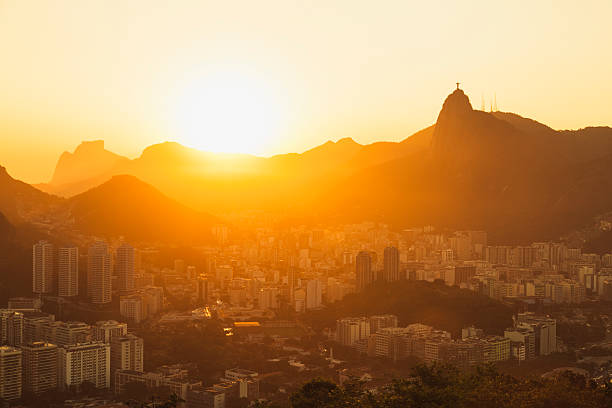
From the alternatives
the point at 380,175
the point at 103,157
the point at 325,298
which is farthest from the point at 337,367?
the point at 103,157

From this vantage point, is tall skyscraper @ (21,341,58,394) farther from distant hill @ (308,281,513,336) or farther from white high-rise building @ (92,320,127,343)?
distant hill @ (308,281,513,336)

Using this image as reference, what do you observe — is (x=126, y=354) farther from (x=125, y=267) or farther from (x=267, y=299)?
(x=267, y=299)

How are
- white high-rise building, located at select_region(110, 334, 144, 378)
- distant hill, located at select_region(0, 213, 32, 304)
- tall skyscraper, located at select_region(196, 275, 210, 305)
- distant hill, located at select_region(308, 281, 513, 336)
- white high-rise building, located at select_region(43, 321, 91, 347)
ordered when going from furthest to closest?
tall skyscraper, located at select_region(196, 275, 210, 305) < distant hill, located at select_region(308, 281, 513, 336) < distant hill, located at select_region(0, 213, 32, 304) < white high-rise building, located at select_region(43, 321, 91, 347) < white high-rise building, located at select_region(110, 334, 144, 378)

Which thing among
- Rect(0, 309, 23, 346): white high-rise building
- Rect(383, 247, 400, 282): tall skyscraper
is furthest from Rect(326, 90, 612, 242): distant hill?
Rect(0, 309, 23, 346): white high-rise building

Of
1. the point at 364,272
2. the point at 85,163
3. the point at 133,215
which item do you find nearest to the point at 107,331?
the point at 364,272

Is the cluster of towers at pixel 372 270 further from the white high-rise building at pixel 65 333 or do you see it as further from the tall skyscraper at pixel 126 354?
the white high-rise building at pixel 65 333

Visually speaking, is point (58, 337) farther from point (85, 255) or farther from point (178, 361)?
point (85, 255)
